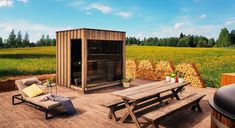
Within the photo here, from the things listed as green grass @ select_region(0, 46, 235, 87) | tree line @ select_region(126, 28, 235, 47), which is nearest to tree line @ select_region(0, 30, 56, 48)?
tree line @ select_region(126, 28, 235, 47)

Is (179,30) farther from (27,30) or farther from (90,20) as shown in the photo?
(27,30)

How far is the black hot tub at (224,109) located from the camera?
2.76 meters

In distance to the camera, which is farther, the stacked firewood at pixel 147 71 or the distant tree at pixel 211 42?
the distant tree at pixel 211 42

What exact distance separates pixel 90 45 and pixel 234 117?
7.42 m

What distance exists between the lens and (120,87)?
1048 centimetres

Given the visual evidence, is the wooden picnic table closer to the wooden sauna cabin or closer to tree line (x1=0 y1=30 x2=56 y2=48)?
the wooden sauna cabin

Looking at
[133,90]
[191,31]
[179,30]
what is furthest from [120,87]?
[191,31]

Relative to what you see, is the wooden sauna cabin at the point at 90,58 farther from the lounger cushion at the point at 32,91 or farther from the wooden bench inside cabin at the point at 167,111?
the wooden bench inside cabin at the point at 167,111

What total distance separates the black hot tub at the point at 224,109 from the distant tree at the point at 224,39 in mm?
62845

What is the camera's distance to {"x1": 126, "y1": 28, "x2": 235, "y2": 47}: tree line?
53438 millimetres

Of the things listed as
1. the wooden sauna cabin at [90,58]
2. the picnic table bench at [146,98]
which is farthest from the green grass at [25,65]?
the picnic table bench at [146,98]

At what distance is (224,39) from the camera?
63500 millimetres

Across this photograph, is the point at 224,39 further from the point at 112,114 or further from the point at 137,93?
the point at 112,114

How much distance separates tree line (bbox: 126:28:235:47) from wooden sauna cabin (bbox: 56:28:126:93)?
46050 millimetres
